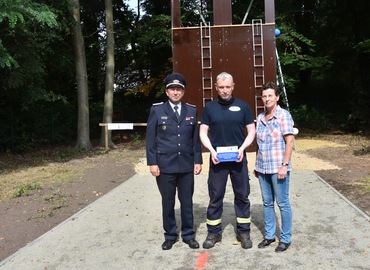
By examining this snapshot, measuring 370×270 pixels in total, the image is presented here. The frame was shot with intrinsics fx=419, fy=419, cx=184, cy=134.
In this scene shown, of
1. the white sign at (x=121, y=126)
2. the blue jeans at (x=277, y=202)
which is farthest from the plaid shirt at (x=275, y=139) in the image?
the white sign at (x=121, y=126)

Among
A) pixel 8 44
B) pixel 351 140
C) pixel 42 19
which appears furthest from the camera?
pixel 351 140

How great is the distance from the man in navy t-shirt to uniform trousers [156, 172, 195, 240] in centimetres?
24

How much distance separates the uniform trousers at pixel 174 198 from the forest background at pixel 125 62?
5.91 metres

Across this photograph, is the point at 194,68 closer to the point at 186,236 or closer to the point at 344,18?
the point at 186,236

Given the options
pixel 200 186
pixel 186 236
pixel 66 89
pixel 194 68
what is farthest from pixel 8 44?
pixel 66 89

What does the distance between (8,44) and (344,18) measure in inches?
678

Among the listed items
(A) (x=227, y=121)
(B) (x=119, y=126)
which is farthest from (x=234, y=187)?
(B) (x=119, y=126)

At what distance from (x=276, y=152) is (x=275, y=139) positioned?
135 millimetres

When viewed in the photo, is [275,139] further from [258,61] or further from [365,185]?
[258,61]

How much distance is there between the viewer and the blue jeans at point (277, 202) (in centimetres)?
437

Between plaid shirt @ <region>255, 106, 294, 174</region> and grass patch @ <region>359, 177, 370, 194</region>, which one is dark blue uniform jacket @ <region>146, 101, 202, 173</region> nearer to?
plaid shirt @ <region>255, 106, 294, 174</region>

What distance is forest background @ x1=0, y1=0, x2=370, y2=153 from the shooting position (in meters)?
12.3

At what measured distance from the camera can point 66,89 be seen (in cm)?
2312

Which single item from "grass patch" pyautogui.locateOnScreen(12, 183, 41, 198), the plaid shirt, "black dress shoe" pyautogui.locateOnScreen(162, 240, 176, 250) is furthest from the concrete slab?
"grass patch" pyautogui.locateOnScreen(12, 183, 41, 198)
